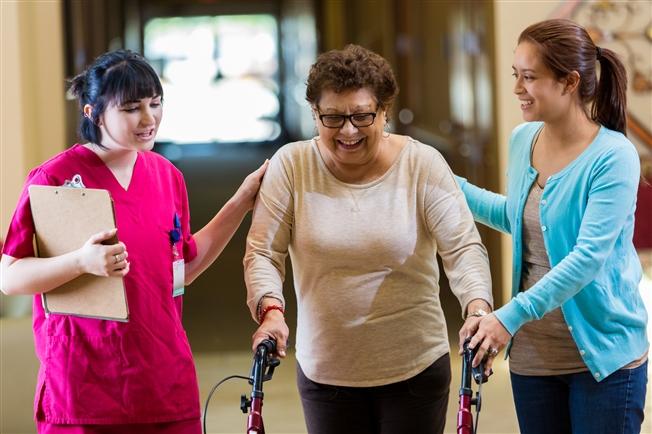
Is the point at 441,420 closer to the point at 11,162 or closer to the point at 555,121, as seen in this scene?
the point at 555,121

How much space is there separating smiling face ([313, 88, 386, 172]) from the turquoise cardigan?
377 mm

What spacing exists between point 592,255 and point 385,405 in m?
0.58

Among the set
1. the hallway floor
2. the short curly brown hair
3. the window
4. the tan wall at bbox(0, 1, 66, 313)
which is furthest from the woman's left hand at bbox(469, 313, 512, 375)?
the window

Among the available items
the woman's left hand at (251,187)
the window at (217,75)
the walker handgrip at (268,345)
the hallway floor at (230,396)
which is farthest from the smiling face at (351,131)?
the window at (217,75)

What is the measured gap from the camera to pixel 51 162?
211 centimetres

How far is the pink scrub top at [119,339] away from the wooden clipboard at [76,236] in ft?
0.12

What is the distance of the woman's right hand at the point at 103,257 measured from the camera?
1.99 m

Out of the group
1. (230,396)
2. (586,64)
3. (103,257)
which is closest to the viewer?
(103,257)

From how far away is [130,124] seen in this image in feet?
6.83

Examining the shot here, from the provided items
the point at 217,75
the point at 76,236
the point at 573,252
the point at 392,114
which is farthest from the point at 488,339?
the point at 217,75

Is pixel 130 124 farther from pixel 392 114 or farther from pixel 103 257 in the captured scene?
pixel 392 114

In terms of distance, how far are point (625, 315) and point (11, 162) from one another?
4168 mm

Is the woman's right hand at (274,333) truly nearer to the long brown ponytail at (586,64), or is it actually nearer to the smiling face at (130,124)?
the smiling face at (130,124)

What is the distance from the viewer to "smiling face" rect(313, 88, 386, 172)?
2.13m
